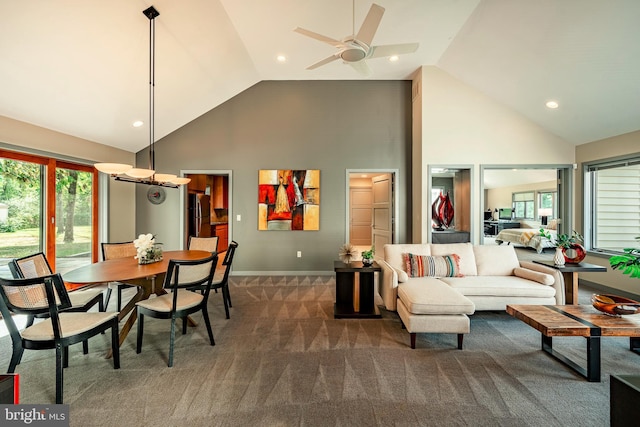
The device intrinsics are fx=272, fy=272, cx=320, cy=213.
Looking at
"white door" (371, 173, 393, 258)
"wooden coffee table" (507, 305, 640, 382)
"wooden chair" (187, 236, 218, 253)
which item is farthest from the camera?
"white door" (371, 173, 393, 258)

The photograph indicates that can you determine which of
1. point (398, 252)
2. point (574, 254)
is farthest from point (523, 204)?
point (398, 252)

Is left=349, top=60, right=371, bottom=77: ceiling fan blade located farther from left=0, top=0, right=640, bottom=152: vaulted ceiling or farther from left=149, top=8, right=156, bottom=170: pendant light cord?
left=149, top=8, right=156, bottom=170: pendant light cord

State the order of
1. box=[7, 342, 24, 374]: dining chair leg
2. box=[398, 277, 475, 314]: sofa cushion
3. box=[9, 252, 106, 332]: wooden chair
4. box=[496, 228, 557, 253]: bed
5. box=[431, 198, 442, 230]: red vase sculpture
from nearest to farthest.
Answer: box=[7, 342, 24, 374]: dining chair leg → box=[9, 252, 106, 332]: wooden chair → box=[398, 277, 475, 314]: sofa cushion → box=[431, 198, 442, 230]: red vase sculpture → box=[496, 228, 557, 253]: bed

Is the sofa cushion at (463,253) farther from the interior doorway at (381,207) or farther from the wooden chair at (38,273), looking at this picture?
the wooden chair at (38,273)

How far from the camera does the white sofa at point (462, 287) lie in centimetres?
262

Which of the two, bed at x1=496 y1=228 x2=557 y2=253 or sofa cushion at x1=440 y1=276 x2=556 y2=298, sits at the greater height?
bed at x1=496 y1=228 x2=557 y2=253

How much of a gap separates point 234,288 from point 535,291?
4.23 m

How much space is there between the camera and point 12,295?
2033 millimetres

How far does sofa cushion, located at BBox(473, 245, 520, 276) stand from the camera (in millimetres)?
3756

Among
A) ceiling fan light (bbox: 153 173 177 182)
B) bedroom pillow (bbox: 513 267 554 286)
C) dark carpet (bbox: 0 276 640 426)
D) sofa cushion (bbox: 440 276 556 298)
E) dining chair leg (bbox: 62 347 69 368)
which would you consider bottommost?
dark carpet (bbox: 0 276 640 426)

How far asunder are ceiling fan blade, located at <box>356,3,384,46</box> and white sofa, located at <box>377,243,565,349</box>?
2448 mm

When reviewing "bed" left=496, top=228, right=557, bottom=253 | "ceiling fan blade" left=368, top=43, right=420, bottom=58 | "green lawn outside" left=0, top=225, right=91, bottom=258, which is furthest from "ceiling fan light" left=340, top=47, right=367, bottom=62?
"bed" left=496, top=228, right=557, bottom=253

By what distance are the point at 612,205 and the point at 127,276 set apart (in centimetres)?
713

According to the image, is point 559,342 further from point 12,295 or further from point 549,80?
point 12,295
